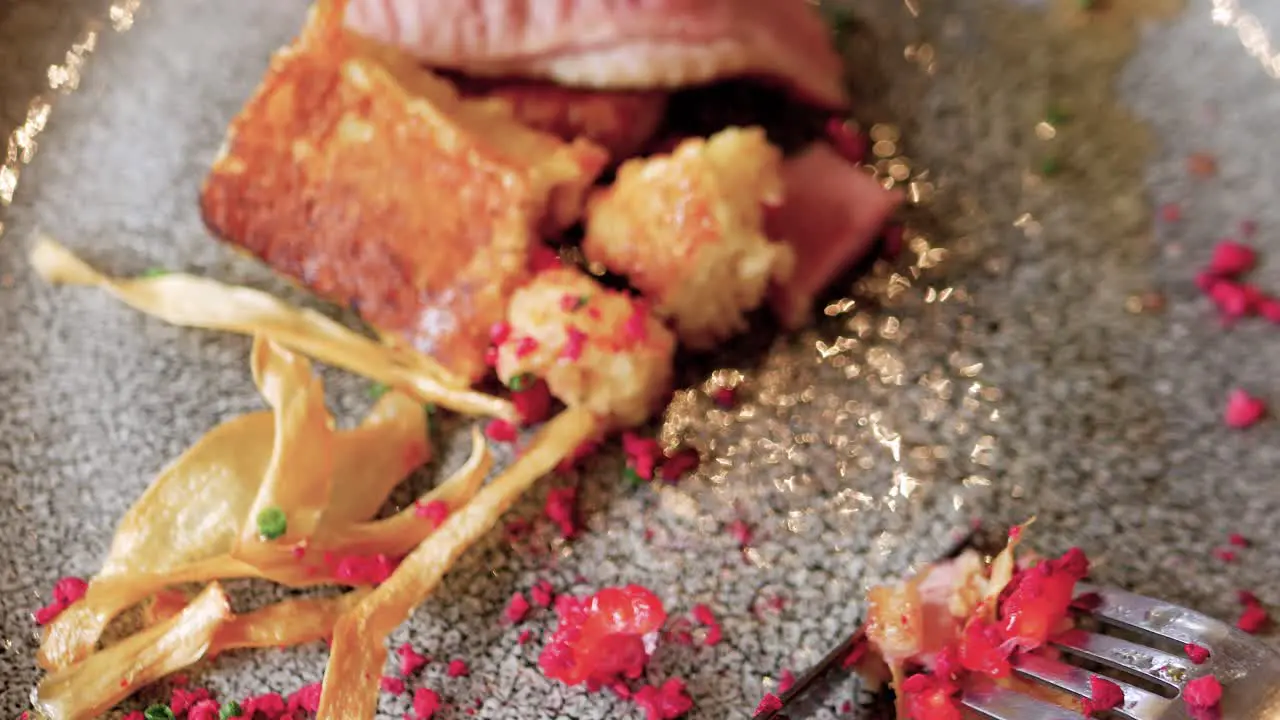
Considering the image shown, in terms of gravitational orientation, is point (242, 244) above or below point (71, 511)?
above

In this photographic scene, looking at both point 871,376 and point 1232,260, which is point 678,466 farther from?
point 1232,260

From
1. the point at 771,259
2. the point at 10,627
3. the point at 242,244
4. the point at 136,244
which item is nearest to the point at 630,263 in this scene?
the point at 771,259

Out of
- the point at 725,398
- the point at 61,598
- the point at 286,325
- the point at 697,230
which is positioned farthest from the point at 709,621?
the point at 61,598

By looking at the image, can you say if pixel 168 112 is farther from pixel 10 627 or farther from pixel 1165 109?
pixel 1165 109

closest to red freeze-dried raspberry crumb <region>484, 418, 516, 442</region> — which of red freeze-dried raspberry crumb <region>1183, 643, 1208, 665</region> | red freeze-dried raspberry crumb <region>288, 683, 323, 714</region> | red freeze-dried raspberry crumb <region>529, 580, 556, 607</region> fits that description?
red freeze-dried raspberry crumb <region>529, 580, 556, 607</region>

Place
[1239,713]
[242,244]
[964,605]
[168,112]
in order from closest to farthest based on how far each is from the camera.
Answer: [1239,713] < [964,605] < [242,244] < [168,112]

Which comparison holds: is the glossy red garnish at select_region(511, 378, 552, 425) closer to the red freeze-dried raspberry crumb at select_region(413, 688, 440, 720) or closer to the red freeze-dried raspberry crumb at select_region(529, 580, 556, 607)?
the red freeze-dried raspberry crumb at select_region(529, 580, 556, 607)
